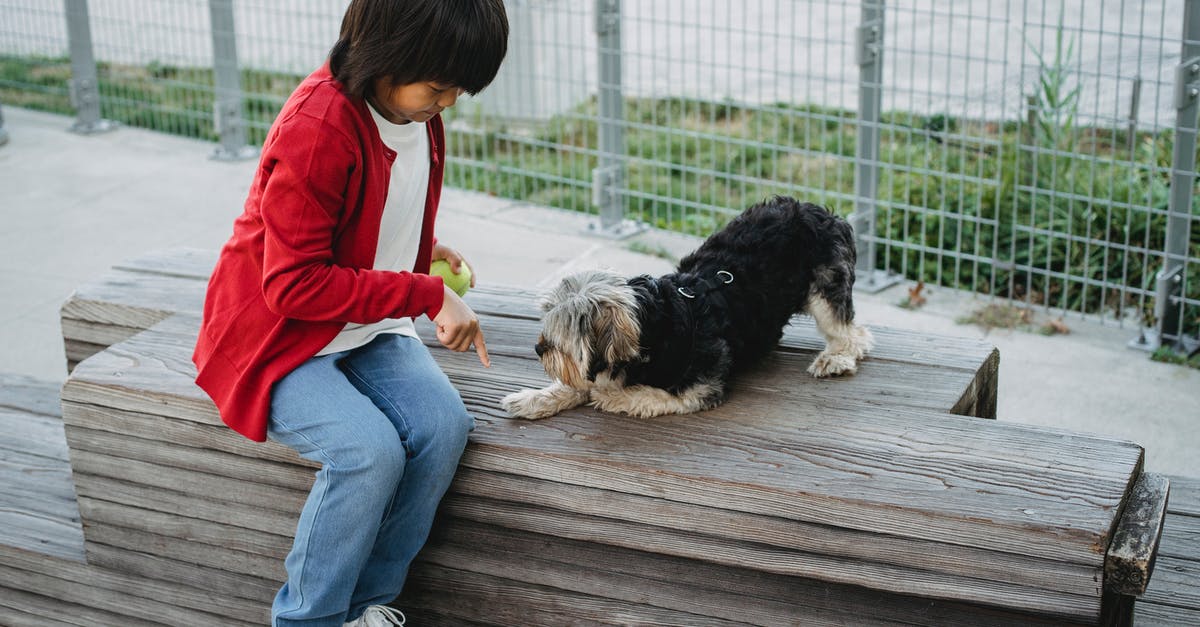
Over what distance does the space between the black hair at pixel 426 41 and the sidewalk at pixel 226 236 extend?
2001 mm

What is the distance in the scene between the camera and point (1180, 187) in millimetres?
5059

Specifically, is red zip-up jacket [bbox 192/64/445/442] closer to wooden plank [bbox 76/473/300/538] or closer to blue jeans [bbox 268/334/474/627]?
blue jeans [bbox 268/334/474/627]

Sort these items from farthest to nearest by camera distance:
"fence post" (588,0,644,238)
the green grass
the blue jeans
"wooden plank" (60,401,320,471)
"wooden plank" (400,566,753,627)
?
"fence post" (588,0,644,238)
the green grass
"wooden plank" (60,401,320,471)
"wooden plank" (400,566,753,627)
the blue jeans

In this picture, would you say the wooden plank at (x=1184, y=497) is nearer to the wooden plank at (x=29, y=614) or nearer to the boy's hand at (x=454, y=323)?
the boy's hand at (x=454, y=323)

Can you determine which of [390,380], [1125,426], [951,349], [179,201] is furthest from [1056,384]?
[179,201]

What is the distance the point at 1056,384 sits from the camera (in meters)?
5.00

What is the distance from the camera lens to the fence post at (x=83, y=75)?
341 inches

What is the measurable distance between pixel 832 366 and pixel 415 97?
4.37 ft

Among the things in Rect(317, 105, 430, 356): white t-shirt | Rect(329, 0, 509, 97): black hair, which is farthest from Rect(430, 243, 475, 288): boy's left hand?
Rect(329, 0, 509, 97): black hair

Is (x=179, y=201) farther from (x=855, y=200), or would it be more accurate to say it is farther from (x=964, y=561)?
(x=964, y=561)

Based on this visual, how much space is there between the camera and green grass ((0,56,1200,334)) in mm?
5586

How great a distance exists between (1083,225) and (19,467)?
4.66 m

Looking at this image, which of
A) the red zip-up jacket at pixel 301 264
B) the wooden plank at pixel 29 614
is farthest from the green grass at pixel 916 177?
the wooden plank at pixel 29 614

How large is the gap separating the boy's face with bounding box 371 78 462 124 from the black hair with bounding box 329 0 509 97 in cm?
2
